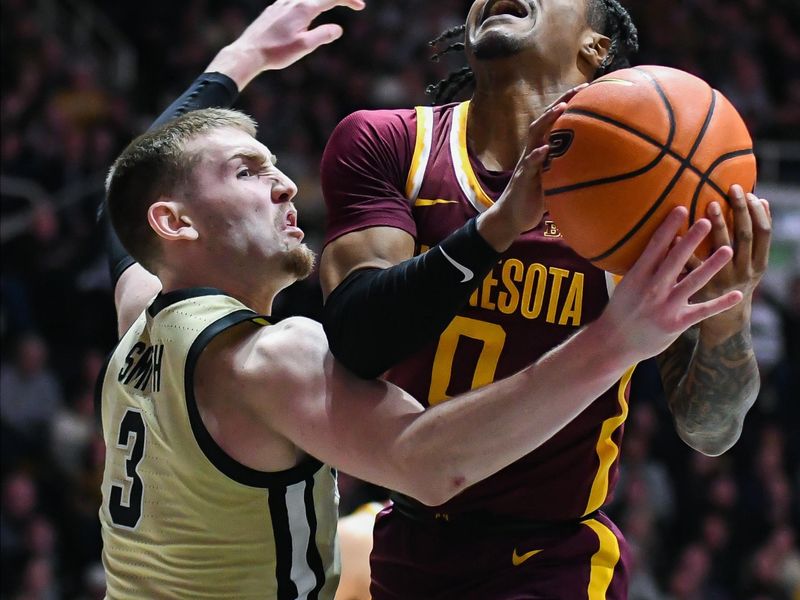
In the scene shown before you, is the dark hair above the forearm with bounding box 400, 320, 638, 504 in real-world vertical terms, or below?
above

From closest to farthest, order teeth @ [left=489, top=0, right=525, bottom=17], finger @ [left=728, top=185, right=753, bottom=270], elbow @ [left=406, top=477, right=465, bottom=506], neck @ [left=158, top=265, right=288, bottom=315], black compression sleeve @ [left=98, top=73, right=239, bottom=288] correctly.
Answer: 1. finger @ [left=728, top=185, right=753, bottom=270]
2. elbow @ [left=406, top=477, right=465, bottom=506]
3. neck @ [left=158, top=265, right=288, bottom=315]
4. teeth @ [left=489, top=0, right=525, bottom=17]
5. black compression sleeve @ [left=98, top=73, right=239, bottom=288]

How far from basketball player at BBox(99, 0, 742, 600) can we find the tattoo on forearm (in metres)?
0.62

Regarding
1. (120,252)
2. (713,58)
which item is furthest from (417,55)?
(120,252)

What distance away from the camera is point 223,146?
295 centimetres

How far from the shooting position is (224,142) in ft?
9.71

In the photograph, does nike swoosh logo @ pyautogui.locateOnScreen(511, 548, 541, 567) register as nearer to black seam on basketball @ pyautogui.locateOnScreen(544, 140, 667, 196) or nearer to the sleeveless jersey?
the sleeveless jersey

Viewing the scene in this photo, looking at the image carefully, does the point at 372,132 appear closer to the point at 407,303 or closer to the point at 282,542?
the point at 407,303

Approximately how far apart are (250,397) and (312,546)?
446 millimetres

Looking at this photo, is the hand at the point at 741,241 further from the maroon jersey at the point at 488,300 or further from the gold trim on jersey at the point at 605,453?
the gold trim on jersey at the point at 605,453

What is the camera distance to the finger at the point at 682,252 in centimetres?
231

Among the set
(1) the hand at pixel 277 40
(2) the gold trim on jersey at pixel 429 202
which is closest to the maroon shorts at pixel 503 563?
(2) the gold trim on jersey at pixel 429 202

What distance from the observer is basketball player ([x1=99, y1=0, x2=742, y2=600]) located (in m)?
2.44

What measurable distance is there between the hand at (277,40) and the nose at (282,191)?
102 centimetres

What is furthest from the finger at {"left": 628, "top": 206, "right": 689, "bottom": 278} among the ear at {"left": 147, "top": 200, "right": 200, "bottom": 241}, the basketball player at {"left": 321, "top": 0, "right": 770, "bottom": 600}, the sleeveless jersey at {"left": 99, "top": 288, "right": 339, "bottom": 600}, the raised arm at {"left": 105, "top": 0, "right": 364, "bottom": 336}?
the raised arm at {"left": 105, "top": 0, "right": 364, "bottom": 336}
